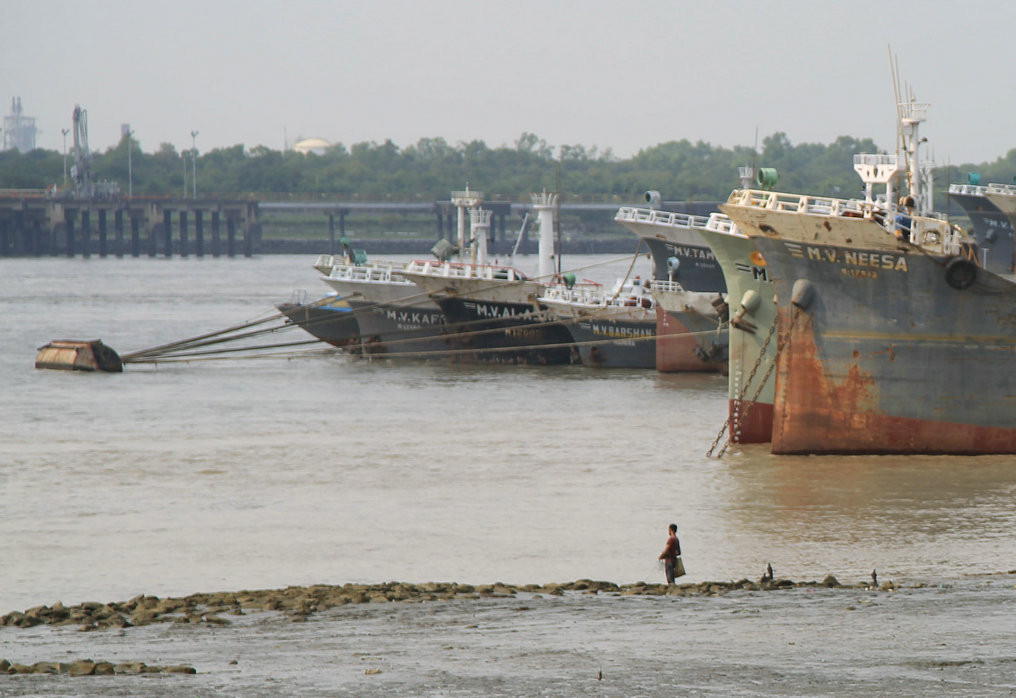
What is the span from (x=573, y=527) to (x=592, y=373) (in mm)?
26678

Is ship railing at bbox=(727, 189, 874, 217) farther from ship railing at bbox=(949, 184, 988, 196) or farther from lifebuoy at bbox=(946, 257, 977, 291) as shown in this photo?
ship railing at bbox=(949, 184, 988, 196)

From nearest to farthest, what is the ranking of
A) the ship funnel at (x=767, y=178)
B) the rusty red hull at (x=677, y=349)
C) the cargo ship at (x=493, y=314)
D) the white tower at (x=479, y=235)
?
the ship funnel at (x=767, y=178)
the rusty red hull at (x=677, y=349)
the cargo ship at (x=493, y=314)
the white tower at (x=479, y=235)

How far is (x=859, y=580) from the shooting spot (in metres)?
19.8

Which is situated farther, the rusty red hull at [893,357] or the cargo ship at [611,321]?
the cargo ship at [611,321]

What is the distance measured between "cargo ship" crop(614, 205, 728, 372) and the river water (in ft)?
2.73

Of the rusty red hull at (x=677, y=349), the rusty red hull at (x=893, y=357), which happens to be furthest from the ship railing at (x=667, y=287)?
the rusty red hull at (x=893, y=357)

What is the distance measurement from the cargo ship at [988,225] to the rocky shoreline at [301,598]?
46228mm

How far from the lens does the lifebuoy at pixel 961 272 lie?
28.9 metres

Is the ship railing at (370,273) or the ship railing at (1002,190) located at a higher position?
the ship railing at (1002,190)

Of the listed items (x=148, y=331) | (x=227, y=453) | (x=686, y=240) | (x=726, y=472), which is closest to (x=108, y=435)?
(x=227, y=453)

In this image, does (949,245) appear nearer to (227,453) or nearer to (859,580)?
(859,580)

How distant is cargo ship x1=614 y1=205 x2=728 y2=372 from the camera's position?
47719 mm

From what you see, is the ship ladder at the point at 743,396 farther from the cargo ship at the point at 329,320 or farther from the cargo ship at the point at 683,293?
the cargo ship at the point at 329,320

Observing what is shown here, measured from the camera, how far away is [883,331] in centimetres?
2998
